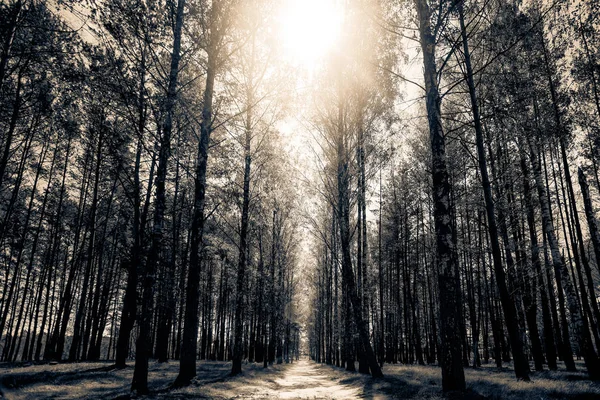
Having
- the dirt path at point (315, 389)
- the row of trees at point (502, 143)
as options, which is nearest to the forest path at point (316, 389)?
the dirt path at point (315, 389)

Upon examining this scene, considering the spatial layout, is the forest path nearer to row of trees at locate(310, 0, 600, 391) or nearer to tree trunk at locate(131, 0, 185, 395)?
A: row of trees at locate(310, 0, 600, 391)

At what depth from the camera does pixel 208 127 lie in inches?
387

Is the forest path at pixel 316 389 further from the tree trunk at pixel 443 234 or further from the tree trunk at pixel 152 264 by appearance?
the tree trunk at pixel 152 264

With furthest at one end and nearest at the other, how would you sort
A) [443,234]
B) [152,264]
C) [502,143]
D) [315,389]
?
[502,143], [315,389], [152,264], [443,234]

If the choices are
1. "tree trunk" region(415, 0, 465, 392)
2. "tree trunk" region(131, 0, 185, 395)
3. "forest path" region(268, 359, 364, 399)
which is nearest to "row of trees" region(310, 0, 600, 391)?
"tree trunk" region(415, 0, 465, 392)

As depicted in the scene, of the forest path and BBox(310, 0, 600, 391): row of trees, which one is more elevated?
BBox(310, 0, 600, 391): row of trees

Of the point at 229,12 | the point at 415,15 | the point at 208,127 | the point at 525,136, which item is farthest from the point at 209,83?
the point at 525,136

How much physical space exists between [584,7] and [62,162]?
2932 centimetres

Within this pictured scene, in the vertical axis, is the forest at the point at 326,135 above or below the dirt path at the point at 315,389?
above

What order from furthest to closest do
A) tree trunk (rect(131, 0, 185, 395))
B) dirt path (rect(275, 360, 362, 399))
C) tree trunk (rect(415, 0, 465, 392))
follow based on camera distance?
1. dirt path (rect(275, 360, 362, 399))
2. tree trunk (rect(131, 0, 185, 395))
3. tree trunk (rect(415, 0, 465, 392))

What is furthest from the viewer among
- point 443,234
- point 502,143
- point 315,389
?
point 502,143

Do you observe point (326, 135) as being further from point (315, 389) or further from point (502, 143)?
point (315, 389)

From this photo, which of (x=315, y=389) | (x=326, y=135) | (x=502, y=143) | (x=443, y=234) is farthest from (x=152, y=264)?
(x=502, y=143)

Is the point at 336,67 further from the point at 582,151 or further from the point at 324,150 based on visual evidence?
the point at 582,151
